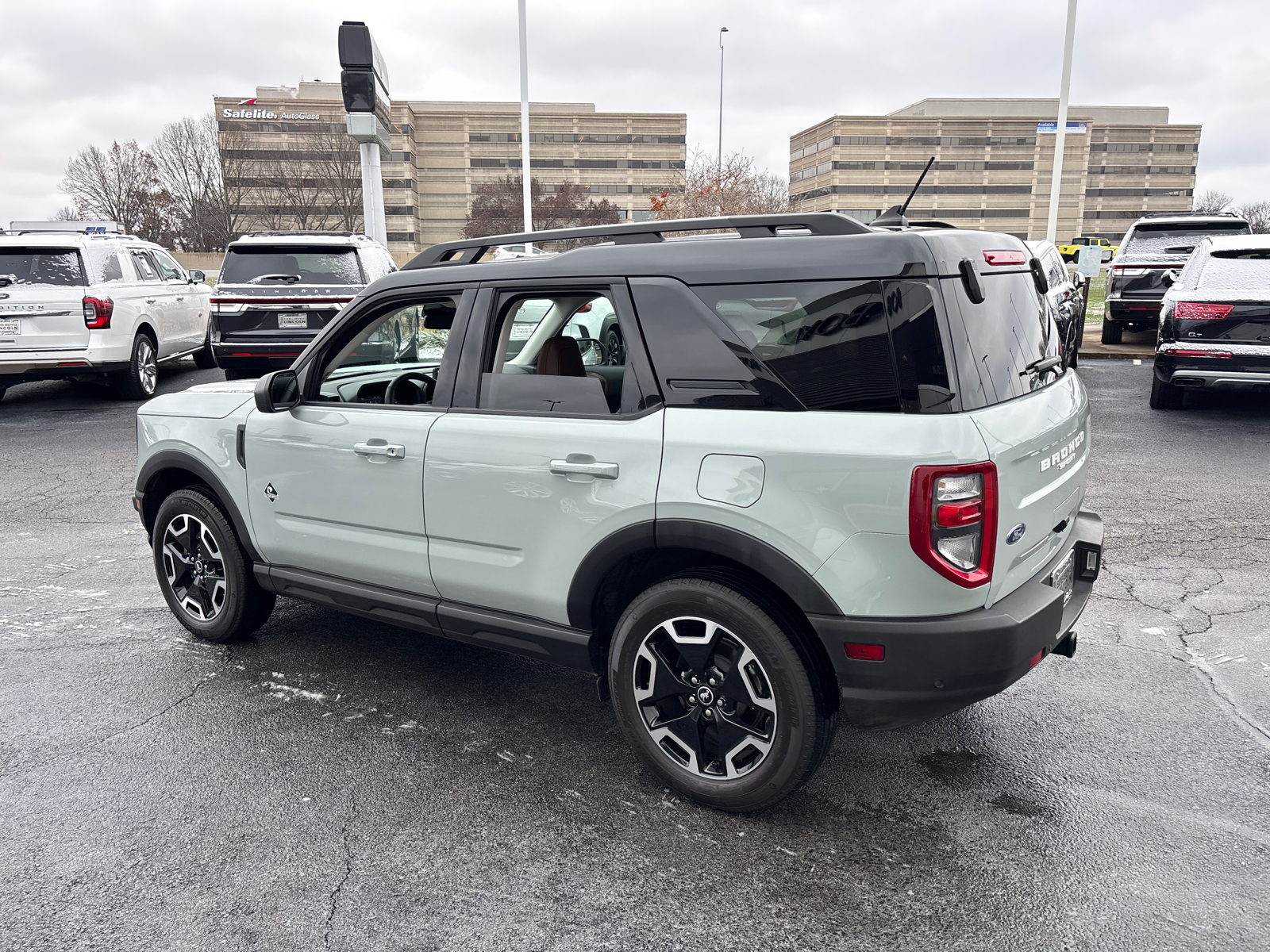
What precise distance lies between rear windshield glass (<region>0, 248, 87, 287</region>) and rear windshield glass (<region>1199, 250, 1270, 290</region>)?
1261 centimetres

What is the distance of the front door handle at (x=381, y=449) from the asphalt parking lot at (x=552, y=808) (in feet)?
3.44

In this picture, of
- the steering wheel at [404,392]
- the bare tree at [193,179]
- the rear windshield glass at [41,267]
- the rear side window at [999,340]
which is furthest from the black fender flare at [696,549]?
the bare tree at [193,179]

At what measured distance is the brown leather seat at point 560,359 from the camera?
11.2 ft

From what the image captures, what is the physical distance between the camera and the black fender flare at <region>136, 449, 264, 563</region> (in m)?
4.17

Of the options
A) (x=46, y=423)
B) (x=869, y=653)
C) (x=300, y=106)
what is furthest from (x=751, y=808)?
(x=300, y=106)

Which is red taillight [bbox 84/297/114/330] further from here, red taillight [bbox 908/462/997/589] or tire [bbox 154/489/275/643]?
red taillight [bbox 908/462/997/589]

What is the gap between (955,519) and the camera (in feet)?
8.16

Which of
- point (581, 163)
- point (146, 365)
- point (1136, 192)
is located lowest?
point (146, 365)

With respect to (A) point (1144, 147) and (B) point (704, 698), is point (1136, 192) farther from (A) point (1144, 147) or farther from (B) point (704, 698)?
(B) point (704, 698)

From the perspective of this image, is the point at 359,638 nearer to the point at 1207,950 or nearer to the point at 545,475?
the point at 545,475

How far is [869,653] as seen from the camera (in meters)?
2.61

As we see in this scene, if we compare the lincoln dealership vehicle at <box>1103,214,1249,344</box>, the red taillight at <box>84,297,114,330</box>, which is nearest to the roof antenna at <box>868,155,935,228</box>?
the red taillight at <box>84,297,114,330</box>

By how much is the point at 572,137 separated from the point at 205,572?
379ft

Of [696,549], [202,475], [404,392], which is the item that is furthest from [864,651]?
[202,475]
